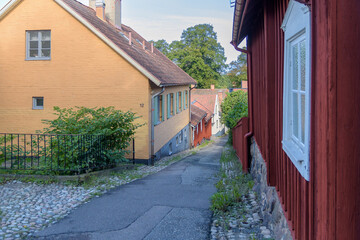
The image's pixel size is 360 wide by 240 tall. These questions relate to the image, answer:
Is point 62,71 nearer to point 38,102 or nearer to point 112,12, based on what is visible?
point 38,102

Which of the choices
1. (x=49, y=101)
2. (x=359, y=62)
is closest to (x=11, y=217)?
(x=359, y=62)

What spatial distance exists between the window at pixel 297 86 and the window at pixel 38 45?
13308 millimetres

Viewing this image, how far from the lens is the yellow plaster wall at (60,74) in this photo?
576 inches

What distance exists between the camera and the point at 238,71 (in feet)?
249

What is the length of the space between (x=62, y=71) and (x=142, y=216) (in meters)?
10.4

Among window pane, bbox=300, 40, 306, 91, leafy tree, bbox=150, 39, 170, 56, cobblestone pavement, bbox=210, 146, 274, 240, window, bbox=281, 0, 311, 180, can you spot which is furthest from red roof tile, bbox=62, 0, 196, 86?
leafy tree, bbox=150, 39, 170, 56

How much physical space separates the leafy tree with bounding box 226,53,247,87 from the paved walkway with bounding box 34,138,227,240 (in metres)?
66.2

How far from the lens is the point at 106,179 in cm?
962

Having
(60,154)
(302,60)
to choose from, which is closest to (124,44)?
(60,154)

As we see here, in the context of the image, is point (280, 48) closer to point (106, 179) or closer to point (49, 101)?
point (106, 179)

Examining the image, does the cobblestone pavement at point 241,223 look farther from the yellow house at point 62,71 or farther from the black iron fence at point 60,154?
the yellow house at point 62,71

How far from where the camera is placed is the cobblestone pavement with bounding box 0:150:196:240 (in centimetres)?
580

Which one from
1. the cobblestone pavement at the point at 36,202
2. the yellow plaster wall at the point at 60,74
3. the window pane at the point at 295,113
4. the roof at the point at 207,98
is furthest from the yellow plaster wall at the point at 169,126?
the roof at the point at 207,98

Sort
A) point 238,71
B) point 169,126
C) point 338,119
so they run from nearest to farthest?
point 338,119 < point 169,126 < point 238,71
